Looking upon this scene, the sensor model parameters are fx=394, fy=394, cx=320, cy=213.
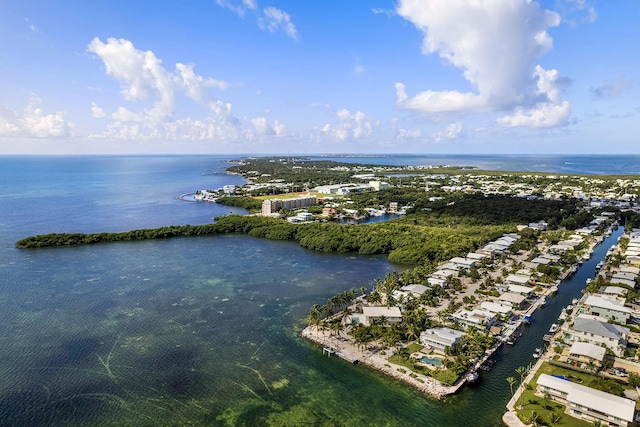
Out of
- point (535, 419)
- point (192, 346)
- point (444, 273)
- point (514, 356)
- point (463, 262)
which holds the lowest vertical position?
point (192, 346)

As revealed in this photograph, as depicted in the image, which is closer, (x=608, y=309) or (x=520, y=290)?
(x=608, y=309)

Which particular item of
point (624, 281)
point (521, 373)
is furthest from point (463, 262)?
point (521, 373)

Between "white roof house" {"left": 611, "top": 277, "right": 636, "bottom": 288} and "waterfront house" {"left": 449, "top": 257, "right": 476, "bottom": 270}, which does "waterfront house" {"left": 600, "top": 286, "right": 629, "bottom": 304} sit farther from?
"waterfront house" {"left": 449, "top": 257, "right": 476, "bottom": 270}

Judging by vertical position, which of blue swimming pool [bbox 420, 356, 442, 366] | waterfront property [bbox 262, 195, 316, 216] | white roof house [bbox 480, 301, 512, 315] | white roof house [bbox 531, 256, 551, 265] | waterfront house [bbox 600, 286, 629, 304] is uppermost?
waterfront house [bbox 600, 286, 629, 304]

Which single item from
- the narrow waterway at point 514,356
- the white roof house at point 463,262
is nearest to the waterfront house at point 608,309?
the narrow waterway at point 514,356

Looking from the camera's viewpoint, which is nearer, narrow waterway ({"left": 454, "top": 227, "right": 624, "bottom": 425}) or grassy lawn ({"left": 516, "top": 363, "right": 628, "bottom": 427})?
grassy lawn ({"left": 516, "top": 363, "right": 628, "bottom": 427})

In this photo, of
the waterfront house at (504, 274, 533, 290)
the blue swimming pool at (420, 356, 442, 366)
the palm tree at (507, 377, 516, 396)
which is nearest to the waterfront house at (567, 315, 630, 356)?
the palm tree at (507, 377, 516, 396)

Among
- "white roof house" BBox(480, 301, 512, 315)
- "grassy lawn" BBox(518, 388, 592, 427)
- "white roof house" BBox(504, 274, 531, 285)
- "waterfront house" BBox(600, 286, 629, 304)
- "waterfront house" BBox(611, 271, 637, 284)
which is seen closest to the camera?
"grassy lawn" BBox(518, 388, 592, 427)

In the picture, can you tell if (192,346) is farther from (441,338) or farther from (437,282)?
(437,282)

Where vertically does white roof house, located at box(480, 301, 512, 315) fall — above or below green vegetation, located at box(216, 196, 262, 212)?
above
